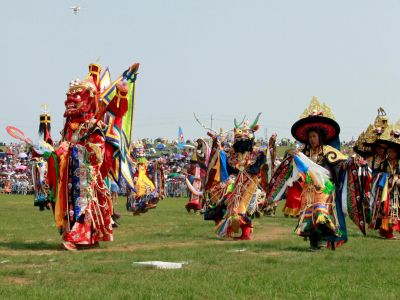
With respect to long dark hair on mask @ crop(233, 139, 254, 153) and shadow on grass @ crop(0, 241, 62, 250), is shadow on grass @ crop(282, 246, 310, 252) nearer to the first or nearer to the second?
long dark hair on mask @ crop(233, 139, 254, 153)

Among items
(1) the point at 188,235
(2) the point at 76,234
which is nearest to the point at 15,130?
(2) the point at 76,234

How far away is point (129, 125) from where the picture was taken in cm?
1484

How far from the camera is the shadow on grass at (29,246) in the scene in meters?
13.0

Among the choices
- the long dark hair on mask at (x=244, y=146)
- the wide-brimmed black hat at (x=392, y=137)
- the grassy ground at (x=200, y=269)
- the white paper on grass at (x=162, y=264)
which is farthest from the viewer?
the wide-brimmed black hat at (x=392, y=137)

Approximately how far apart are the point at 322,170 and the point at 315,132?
841 millimetres

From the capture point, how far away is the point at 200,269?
9.70m

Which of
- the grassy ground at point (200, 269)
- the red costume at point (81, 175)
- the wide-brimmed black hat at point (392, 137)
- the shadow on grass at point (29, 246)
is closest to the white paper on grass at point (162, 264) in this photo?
the grassy ground at point (200, 269)

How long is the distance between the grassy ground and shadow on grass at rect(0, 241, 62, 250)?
17mm

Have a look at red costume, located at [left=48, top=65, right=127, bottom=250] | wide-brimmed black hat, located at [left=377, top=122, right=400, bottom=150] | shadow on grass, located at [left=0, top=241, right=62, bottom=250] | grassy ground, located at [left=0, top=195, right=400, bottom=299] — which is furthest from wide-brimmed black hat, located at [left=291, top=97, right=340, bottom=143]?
shadow on grass, located at [left=0, top=241, right=62, bottom=250]

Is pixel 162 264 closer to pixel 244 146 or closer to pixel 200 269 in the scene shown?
pixel 200 269

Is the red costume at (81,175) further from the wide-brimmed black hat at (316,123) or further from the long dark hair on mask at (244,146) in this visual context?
the wide-brimmed black hat at (316,123)

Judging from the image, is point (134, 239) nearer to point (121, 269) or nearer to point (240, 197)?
point (240, 197)

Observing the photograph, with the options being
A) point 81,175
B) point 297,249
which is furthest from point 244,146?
point 81,175

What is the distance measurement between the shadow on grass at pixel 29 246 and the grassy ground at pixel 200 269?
0.02 m
